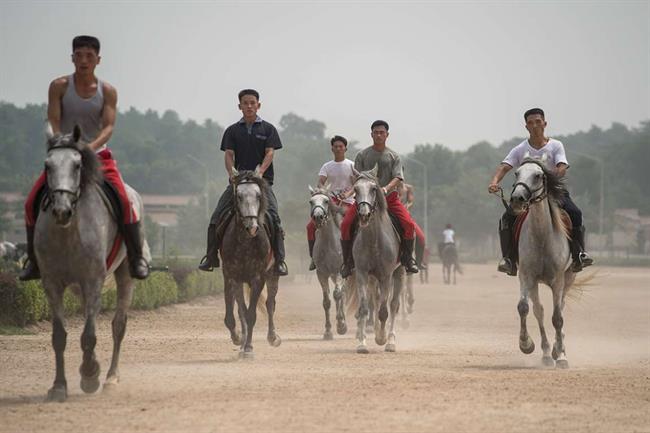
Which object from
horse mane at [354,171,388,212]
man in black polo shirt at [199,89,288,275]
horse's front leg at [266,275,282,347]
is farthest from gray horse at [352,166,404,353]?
man in black polo shirt at [199,89,288,275]

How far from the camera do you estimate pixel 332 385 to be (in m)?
12.2

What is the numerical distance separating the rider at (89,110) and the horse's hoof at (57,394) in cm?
138

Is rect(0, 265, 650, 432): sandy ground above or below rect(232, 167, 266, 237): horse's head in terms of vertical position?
below

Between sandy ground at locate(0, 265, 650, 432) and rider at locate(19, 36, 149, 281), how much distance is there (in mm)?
1711

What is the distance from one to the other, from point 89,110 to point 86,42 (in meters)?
0.69

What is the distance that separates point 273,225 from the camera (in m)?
16.4

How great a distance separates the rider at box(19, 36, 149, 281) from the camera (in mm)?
11977

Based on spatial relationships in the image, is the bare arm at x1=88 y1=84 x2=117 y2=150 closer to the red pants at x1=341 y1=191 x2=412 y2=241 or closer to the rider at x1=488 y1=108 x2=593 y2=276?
the rider at x1=488 y1=108 x2=593 y2=276

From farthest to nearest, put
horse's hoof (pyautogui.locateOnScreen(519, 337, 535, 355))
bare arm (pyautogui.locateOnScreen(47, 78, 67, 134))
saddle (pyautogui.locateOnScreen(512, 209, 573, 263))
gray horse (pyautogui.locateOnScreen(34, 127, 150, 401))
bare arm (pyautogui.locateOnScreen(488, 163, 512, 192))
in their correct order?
1. saddle (pyautogui.locateOnScreen(512, 209, 573, 263))
2. bare arm (pyautogui.locateOnScreen(488, 163, 512, 192))
3. horse's hoof (pyautogui.locateOnScreen(519, 337, 535, 355))
4. bare arm (pyautogui.locateOnScreen(47, 78, 67, 134))
5. gray horse (pyautogui.locateOnScreen(34, 127, 150, 401))

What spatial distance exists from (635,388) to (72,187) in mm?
5962

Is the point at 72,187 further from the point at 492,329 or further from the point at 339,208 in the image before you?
the point at 492,329

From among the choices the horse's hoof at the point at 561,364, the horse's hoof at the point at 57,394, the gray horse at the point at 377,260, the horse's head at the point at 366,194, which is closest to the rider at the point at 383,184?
the gray horse at the point at 377,260

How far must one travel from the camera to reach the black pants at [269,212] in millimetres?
16125

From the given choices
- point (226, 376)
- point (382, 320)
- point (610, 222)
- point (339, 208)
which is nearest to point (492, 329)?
point (339, 208)
